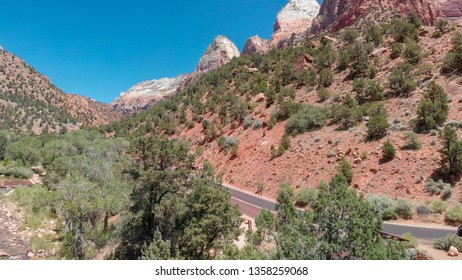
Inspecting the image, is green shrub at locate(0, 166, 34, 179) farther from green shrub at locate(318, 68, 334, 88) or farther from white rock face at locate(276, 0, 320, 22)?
white rock face at locate(276, 0, 320, 22)

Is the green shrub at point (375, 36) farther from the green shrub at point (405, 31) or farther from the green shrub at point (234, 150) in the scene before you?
the green shrub at point (234, 150)

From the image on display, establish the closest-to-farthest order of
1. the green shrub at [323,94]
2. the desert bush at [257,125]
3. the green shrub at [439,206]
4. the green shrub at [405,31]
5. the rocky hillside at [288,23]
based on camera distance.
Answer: the green shrub at [439,206]
the green shrub at [323,94]
the desert bush at [257,125]
the green shrub at [405,31]
the rocky hillside at [288,23]

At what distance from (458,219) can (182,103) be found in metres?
66.1

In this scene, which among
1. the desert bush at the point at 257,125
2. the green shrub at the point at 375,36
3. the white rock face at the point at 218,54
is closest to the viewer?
the desert bush at the point at 257,125

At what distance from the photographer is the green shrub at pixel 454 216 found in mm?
18806

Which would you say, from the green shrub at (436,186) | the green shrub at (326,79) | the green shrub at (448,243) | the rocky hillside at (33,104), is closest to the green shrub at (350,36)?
the green shrub at (326,79)

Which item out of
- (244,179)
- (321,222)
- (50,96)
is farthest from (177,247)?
(50,96)

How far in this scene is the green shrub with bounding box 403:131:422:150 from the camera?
26.0m

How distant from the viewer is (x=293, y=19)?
443 feet

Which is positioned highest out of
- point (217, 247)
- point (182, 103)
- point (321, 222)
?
point (182, 103)

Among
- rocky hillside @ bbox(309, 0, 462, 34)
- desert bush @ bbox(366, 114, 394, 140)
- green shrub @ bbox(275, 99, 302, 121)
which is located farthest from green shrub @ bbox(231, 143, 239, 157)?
rocky hillside @ bbox(309, 0, 462, 34)

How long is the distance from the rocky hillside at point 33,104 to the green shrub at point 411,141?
104m

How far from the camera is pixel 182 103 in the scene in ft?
257

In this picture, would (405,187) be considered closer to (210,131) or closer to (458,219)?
(458,219)
